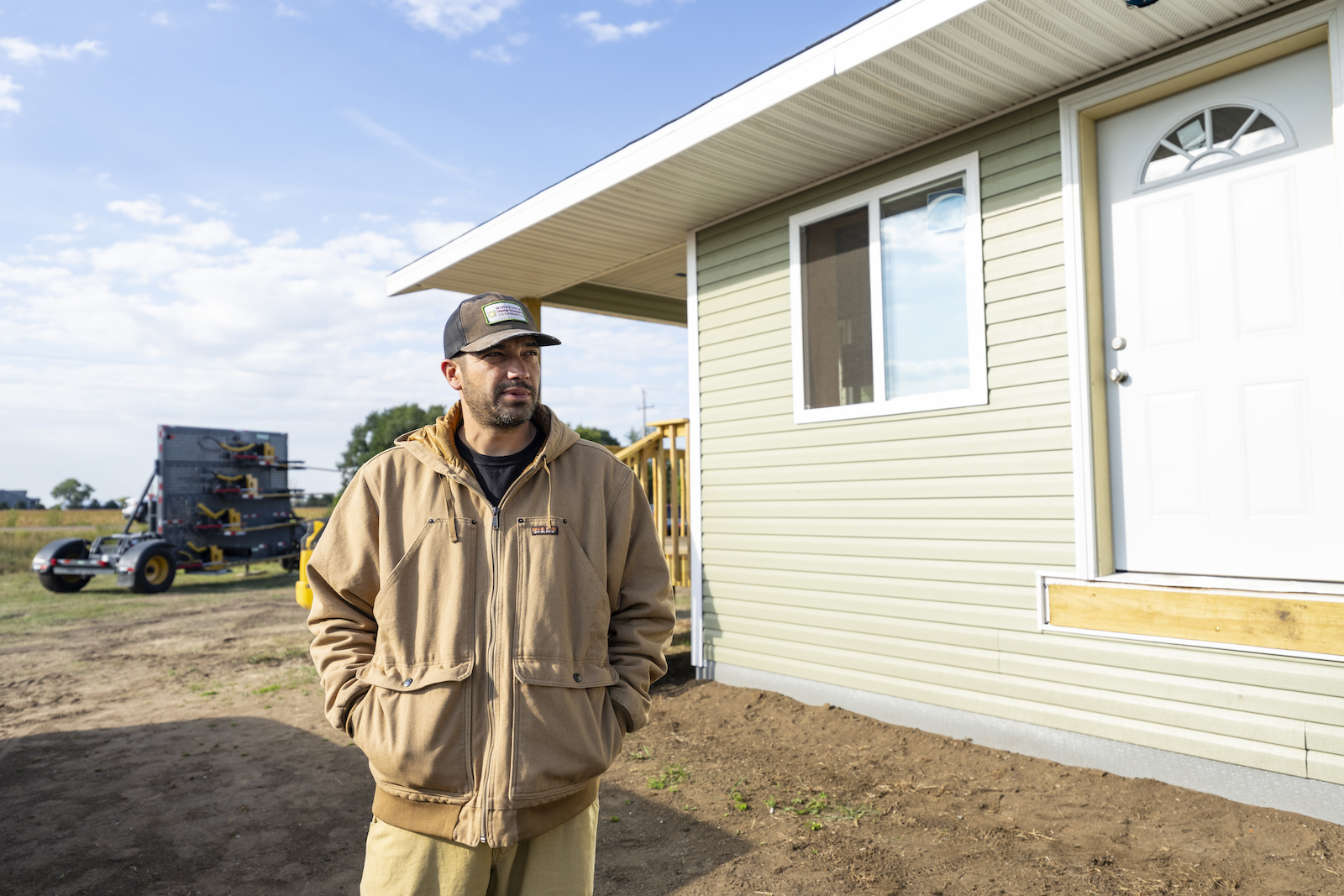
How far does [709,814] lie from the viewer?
12.4 ft

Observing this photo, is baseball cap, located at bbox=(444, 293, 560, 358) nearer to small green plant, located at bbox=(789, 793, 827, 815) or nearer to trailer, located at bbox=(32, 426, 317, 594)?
small green plant, located at bbox=(789, 793, 827, 815)

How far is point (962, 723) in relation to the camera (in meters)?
4.50

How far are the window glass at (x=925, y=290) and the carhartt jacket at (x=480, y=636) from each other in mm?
3261

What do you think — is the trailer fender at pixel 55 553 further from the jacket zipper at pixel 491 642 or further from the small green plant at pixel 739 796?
the jacket zipper at pixel 491 642

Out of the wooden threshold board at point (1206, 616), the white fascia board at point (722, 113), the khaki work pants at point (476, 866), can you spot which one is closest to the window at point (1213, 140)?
the white fascia board at point (722, 113)

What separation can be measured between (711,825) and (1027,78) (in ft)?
12.7

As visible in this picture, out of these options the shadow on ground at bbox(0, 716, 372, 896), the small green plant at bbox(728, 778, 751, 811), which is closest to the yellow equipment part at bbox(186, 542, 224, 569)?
the shadow on ground at bbox(0, 716, 372, 896)

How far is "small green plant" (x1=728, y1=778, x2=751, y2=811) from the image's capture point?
150 inches

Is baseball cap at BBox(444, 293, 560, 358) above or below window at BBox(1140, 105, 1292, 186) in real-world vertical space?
below

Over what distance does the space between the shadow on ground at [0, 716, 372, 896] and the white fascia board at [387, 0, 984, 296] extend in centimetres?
386

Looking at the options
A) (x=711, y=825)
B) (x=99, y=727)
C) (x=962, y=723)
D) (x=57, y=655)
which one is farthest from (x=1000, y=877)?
(x=57, y=655)

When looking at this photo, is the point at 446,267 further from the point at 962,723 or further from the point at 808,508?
the point at 962,723

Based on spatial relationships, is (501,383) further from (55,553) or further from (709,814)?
(55,553)

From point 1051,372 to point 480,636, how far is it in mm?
3437
